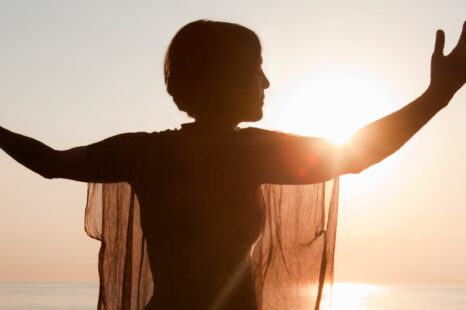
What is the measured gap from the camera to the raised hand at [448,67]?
2424 mm

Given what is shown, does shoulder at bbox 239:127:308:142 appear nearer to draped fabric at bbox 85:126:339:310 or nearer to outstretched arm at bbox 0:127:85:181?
draped fabric at bbox 85:126:339:310

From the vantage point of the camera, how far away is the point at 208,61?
2.71 meters

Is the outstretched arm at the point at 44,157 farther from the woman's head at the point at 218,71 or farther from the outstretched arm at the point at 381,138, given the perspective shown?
the outstretched arm at the point at 381,138

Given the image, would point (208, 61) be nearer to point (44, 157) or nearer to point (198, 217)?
point (198, 217)

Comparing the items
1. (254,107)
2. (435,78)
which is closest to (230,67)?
(254,107)

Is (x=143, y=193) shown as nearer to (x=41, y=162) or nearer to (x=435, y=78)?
(x=41, y=162)

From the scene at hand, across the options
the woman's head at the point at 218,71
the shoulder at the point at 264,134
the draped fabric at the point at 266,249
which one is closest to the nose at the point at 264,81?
the woman's head at the point at 218,71

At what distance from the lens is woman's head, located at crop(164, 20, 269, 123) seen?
2.66 m

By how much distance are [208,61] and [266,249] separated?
31.4 inches

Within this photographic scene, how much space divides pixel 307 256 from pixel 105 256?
31.0 inches

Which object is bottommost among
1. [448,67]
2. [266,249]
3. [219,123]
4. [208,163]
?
[266,249]

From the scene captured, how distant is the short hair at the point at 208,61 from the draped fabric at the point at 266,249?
0.92 ft

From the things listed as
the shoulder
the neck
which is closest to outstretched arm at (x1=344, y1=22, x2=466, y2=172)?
the shoulder

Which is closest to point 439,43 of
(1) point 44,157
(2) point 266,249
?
(2) point 266,249
